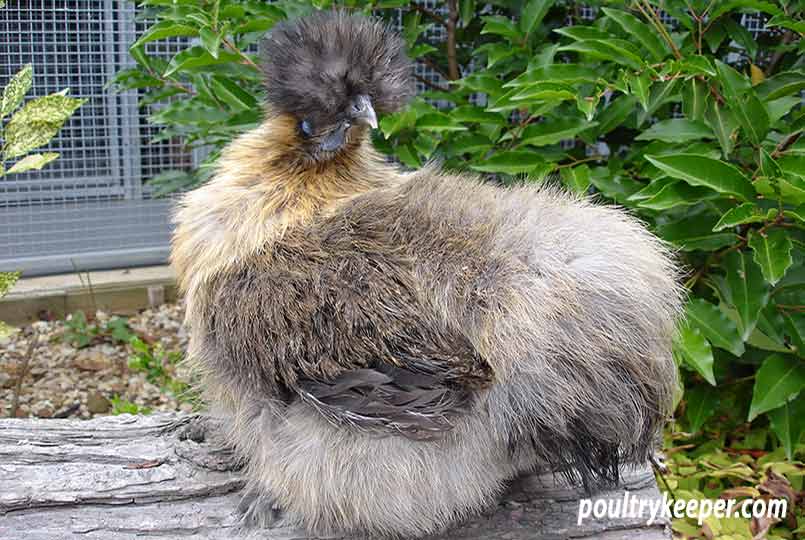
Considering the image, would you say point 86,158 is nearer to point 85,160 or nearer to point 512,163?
point 85,160

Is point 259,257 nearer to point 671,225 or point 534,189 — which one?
point 534,189

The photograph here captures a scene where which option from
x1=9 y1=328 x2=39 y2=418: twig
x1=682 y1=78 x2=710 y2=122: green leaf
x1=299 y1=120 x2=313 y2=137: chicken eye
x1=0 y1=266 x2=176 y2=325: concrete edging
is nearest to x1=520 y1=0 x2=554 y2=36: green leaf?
x1=682 y1=78 x2=710 y2=122: green leaf

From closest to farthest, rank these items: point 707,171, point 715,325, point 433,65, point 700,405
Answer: point 707,171 < point 715,325 < point 700,405 < point 433,65

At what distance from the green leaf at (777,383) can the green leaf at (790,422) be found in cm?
5

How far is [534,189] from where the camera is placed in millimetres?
1399

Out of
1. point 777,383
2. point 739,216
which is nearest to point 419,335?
point 739,216

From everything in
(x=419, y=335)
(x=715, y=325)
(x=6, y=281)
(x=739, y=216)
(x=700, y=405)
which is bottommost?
(x=700, y=405)

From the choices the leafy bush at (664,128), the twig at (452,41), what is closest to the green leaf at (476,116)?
the leafy bush at (664,128)

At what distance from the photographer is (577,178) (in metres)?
1.96

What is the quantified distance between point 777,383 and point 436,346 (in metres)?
1.22

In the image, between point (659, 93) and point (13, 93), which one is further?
point (13, 93)

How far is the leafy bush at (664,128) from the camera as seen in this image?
1.72m

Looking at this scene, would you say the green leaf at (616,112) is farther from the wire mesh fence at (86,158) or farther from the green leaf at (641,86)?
the wire mesh fence at (86,158)

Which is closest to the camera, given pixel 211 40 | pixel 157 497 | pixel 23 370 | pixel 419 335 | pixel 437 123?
pixel 419 335
